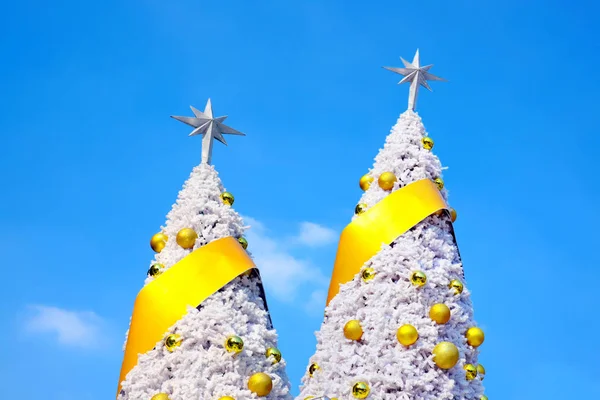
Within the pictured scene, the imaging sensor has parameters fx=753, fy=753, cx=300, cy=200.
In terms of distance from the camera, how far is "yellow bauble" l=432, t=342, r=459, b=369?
33.2 feet

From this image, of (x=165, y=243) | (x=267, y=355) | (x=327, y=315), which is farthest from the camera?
(x=327, y=315)

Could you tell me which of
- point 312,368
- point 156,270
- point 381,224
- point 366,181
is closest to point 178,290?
point 156,270

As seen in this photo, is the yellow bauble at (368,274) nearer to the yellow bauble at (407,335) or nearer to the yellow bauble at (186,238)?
the yellow bauble at (407,335)

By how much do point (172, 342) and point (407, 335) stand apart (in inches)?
128

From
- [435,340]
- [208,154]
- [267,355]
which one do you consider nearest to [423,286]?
[435,340]

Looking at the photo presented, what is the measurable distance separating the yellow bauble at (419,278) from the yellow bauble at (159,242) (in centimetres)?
351

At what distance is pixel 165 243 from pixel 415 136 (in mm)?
4695

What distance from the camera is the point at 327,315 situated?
1150 centimetres

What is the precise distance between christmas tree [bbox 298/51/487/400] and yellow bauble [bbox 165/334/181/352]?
87.3 inches

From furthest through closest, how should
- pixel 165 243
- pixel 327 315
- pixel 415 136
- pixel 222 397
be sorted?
pixel 415 136 < pixel 327 315 < pixel 165 243 < pixel 222 397

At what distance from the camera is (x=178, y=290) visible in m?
9.30

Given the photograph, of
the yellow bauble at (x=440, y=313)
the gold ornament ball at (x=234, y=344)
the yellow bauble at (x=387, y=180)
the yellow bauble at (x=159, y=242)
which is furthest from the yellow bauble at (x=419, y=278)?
the yellow bauble at (x=159, y=242)

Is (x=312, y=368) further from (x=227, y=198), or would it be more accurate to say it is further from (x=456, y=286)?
(x=227, y=198)

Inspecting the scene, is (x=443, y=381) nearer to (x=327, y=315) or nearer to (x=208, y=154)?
(x=327, y=315)
